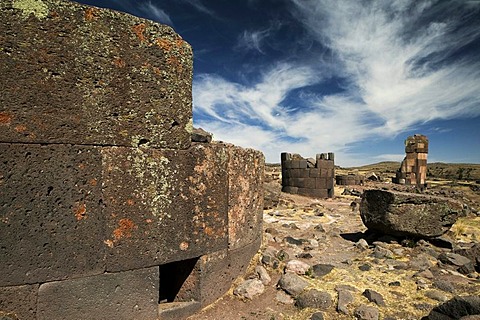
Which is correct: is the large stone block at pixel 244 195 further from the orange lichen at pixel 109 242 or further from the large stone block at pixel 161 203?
the orange lichen at pixel 109 242

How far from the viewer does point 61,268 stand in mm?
2283

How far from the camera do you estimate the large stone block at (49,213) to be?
2.13 metres

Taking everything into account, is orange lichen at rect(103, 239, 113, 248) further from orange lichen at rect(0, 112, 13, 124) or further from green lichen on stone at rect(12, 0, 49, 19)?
green lichen on stone at rect(12, 0, 49, 19)

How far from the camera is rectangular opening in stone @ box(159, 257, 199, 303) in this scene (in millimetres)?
2959

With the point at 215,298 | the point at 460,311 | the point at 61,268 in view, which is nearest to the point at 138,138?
the point at 61,268

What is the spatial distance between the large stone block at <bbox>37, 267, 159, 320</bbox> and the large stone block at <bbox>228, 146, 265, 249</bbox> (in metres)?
1.01

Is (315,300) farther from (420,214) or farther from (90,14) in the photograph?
(90,14)

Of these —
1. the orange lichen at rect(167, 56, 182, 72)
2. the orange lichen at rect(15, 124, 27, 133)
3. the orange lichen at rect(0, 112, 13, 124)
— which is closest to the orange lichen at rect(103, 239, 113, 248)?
the orange lichen at rect(15, 124, 27, 133)

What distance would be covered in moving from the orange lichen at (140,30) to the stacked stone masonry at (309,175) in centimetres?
1275

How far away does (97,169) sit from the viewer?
7.79ft

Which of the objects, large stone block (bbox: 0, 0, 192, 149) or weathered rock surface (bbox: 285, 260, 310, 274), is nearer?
large stone block (bbox: 0, 0, 192, 149)

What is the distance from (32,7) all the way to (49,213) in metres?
1.56

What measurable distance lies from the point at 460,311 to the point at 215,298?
2.27m

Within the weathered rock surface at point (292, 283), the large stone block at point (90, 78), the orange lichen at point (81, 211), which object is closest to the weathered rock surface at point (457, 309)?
the weathered rock surface at point (292, 283)
